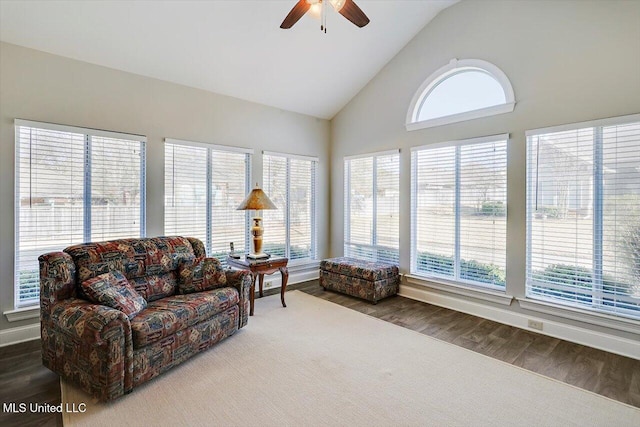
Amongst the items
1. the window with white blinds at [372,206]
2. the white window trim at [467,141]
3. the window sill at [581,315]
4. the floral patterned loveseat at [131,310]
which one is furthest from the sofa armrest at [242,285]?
the window sill at [581,315]

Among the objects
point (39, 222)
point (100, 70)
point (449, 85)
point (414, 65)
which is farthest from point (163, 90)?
point (449, 85)

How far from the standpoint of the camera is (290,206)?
5.46 meters

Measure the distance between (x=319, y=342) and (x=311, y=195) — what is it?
310 cm

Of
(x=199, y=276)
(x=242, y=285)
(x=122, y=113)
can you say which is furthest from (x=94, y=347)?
(x=122, y=113)

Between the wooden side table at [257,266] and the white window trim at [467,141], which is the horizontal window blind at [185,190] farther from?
the white window trim at [467,141]

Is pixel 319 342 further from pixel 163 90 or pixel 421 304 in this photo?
pixel 163 90

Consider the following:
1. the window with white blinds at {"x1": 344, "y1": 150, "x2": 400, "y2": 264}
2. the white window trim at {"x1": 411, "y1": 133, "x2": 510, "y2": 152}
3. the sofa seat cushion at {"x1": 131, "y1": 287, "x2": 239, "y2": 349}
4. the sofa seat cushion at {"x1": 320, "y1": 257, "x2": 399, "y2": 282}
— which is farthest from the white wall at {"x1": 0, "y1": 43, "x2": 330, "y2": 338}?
the white window trim at {"x1": 411, "y1": 133, "x2": 510, "y2": 152}

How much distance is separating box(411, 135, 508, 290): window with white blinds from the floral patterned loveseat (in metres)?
2.61

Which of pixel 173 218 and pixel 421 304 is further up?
pixel 173 218

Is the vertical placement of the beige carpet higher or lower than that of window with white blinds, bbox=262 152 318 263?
lower

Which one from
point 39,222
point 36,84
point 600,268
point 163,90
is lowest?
point 600,268

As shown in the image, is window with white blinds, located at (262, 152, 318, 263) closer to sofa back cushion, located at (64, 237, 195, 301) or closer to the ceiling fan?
sofa back cushion, located at (64, 237, 195, 301)

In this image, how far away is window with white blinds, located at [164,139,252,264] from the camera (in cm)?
418

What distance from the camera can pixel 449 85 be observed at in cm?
436
